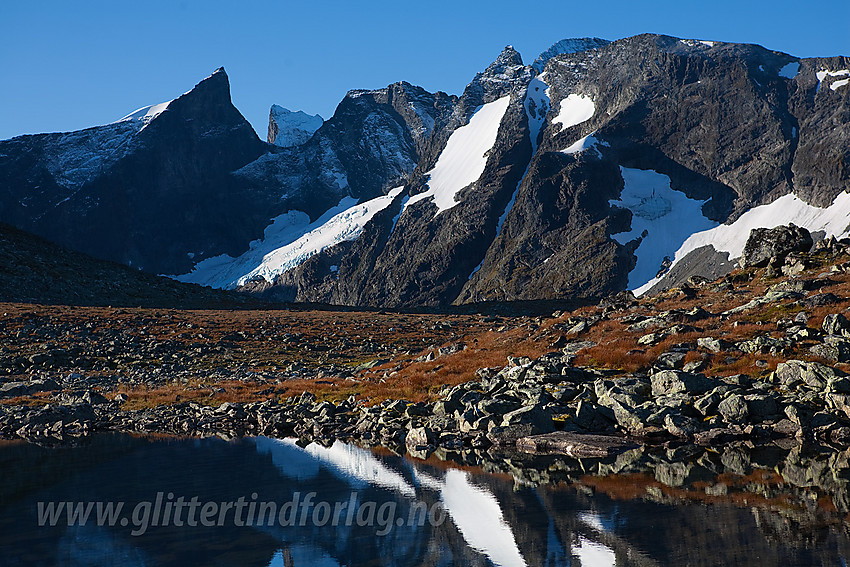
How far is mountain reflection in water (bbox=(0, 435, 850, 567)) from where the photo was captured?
14867 mm

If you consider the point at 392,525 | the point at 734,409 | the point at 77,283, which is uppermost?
the point at 77,283

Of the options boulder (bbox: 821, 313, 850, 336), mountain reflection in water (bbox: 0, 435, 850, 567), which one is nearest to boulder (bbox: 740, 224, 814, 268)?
boulder (bbox: 821, 313, 850, 336)

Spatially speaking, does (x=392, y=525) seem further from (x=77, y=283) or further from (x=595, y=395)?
(x=77, y=283)

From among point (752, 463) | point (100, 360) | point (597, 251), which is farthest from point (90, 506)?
point (597, 251)

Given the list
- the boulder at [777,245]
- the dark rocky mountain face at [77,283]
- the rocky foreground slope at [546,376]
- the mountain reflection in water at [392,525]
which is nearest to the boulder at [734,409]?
the rocky foreground slope at [546,376]

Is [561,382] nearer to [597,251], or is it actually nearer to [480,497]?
[480,497]

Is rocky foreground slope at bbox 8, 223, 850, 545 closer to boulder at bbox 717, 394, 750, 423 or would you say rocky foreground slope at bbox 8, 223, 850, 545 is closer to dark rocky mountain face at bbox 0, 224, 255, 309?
boulder at bbox 717, 394, 750, 423

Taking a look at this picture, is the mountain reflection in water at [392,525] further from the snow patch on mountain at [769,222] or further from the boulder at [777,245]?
the snow patch on mountain at [769,222]

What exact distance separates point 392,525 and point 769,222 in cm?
19090

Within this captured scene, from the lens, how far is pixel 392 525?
58.1ft

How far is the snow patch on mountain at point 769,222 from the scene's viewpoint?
537 feet

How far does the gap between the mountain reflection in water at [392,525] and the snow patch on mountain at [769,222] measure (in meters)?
163

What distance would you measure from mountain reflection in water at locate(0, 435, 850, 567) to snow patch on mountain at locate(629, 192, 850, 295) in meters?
163

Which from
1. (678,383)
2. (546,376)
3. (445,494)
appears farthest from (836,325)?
(445,494)
